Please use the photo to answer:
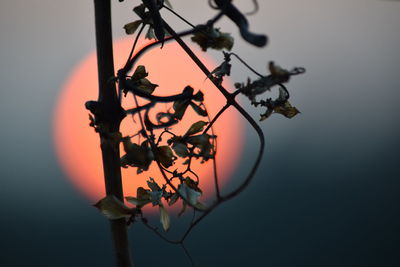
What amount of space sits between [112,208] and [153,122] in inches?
1.4

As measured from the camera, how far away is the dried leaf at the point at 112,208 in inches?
6.2

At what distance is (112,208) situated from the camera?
0.52 feet

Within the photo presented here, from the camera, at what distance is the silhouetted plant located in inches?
5.6

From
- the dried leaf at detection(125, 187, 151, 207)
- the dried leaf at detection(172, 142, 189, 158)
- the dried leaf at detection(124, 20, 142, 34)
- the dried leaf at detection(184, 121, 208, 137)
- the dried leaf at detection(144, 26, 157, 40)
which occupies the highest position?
the dried leaf at detection(124, 20, 142, 34)

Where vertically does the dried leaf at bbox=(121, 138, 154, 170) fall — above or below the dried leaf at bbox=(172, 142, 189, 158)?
above

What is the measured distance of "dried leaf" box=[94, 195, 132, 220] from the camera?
16 cm

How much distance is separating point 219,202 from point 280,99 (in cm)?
7

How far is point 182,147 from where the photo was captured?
0.52 feet

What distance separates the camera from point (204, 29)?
141 millimetres

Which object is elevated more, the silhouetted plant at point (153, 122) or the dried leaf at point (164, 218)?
the silhouetted plant at point (153, 122)

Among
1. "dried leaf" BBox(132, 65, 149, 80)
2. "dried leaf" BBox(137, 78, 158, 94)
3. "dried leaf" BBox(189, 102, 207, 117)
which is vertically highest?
"dried leaf" BBox(132, 65, 149, 80)

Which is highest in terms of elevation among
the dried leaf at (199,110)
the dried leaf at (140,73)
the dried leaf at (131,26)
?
the dried leaf at (131,26)

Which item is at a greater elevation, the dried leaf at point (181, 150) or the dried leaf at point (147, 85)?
the dried leaf at point (147, 85)

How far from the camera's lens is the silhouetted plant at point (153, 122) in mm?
141
